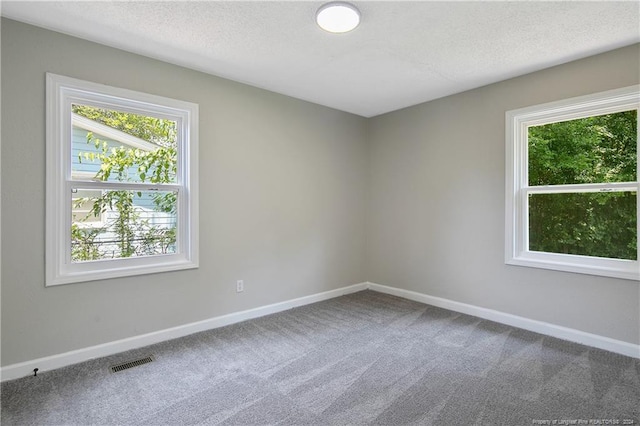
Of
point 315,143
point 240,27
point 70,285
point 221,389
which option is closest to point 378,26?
point 240,27

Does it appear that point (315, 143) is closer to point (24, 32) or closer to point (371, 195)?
point (371, 195)

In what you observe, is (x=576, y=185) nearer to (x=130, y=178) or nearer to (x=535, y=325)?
(x=535, y=325)

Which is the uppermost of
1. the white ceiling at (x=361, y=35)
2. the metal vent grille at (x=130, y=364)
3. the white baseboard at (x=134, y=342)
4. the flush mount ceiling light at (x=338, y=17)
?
the white ceiling at (x=361, y=35)

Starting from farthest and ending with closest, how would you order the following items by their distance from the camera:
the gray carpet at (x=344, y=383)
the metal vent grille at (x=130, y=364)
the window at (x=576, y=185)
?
the window at (x=576, y=185) < the metal vent grille at (x=130, y=364) < the gray carpet at (x=344, y=383)

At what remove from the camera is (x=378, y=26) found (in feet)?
7.77

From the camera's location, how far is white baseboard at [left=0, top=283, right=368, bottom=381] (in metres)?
2.33

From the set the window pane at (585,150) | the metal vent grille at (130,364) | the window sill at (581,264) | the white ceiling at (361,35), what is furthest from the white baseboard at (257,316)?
the white ceiling at (361,35)

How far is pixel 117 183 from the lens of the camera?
2.79 metres

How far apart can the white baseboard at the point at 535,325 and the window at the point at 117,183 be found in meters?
2.78

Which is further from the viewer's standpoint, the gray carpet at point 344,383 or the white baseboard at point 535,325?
the white baseboard at point 535,325

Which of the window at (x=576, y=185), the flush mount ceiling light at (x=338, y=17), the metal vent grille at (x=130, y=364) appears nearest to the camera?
the flush mount ceiling light at (x=338, y=17)

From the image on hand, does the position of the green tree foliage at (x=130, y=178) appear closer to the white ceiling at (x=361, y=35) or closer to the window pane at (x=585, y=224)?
the white ceiling at (x=361, y=35)

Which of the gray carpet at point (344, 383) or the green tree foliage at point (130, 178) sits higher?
the green tree foliage at point (130, 178)

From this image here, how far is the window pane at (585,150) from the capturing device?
9.18ft
